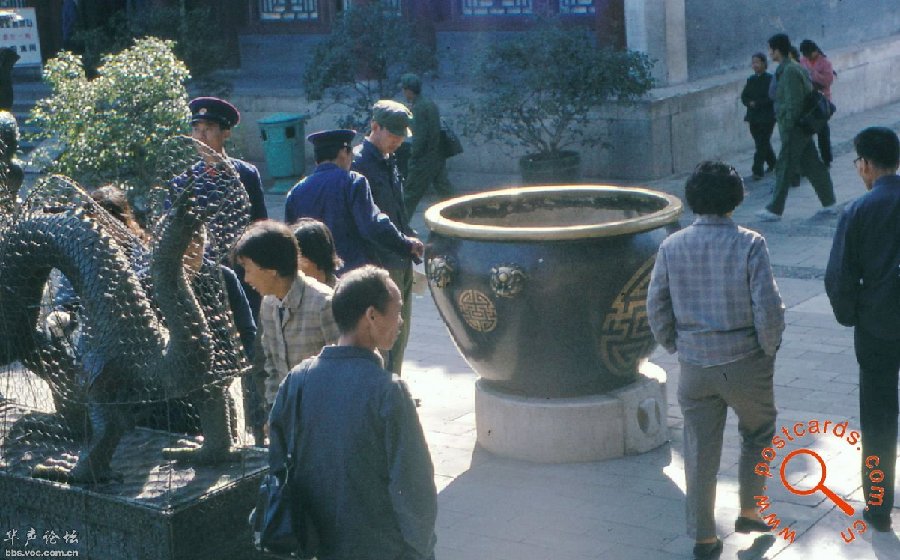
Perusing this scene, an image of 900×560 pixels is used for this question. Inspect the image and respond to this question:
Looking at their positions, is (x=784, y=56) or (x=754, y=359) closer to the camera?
(x=754, y=359)

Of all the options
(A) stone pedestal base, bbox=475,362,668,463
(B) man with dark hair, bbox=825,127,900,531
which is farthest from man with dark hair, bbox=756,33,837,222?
(B) man with dark hair, bbox=825,127,900,531

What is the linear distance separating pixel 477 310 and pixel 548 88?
7.72 meters

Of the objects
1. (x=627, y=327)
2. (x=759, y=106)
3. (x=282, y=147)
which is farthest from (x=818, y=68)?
(x=627, y=327)

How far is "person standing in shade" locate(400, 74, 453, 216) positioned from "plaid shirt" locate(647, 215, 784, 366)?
8263 mm

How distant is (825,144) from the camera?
48.6ft

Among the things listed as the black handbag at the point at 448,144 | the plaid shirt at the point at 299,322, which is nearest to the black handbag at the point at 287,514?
the plaid shirt at the point at 299,322

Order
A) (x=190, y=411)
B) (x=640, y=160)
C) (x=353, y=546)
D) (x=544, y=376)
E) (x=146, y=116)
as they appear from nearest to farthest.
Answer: (x=353, y=546) < (x=190, y=411) < (x=544, y=376) < (x=146, y=116) < (x=640, y=160)

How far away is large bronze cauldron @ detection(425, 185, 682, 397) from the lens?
6363 mm

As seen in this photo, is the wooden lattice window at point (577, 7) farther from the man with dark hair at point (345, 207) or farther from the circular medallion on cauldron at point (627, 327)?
the circular medallion on cauldron at point (627, 327)

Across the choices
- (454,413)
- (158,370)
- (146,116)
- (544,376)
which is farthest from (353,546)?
(146,116)

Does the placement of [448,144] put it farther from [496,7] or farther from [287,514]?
[287,514]

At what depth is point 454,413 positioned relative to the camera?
7566mm

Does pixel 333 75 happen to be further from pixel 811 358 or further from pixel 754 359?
pixel 754 359

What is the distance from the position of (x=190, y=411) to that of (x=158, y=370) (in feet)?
3.70
